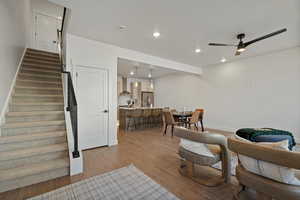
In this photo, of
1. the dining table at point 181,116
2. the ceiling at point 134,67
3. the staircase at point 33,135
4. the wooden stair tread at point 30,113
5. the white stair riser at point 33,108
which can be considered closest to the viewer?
the staircase at point 33,135

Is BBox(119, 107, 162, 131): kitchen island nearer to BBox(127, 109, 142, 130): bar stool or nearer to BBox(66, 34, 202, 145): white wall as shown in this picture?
BBox(127, 109, 142, 130): bar stool

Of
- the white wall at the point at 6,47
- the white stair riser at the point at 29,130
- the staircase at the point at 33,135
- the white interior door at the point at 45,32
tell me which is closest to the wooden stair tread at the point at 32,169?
the staircase at the point at 33,135

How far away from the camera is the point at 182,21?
8.55 feet

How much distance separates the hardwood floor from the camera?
5.83ft

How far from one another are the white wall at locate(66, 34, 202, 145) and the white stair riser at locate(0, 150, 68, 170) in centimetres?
139

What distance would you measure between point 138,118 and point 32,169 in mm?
4291

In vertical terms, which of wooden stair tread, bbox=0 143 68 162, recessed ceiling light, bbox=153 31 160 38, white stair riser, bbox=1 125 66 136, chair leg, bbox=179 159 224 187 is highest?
recessed ceiling light, bbox=153 31 160 38

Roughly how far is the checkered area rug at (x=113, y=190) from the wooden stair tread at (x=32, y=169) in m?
0.41

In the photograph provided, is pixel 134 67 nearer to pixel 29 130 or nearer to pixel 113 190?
pixel 29 130

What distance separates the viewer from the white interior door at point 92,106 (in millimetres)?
3229

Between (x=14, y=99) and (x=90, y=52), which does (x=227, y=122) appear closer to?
(x=90, y=52)

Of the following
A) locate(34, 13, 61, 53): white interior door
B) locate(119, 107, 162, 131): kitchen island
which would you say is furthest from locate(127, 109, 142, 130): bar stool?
locate(34, 13, 61, 53): white interior door

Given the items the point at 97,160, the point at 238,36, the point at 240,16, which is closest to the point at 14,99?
the point at 97,160

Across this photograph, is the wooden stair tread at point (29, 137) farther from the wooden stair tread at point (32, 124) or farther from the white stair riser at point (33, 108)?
the white stair riser at point (33, 108)
